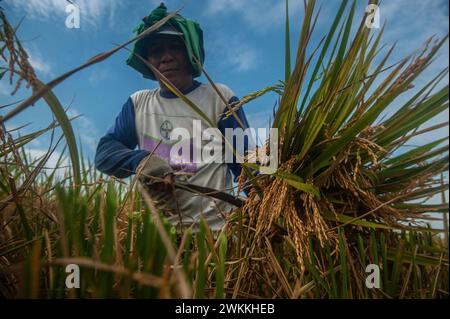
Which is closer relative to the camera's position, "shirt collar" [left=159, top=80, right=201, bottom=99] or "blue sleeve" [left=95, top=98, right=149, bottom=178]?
"blue sleeve" [left=95, top=98, right=149, bottom=178]

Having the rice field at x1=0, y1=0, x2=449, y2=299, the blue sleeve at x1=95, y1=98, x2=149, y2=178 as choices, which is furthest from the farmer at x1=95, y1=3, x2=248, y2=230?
the rice field at x1=0, y1=0, x2=449, y2=299

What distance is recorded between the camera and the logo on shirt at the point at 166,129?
1.79 m

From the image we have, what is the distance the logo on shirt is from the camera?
5.86 ft

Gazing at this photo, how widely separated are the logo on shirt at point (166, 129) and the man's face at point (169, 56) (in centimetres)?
25

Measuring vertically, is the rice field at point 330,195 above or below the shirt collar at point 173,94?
below

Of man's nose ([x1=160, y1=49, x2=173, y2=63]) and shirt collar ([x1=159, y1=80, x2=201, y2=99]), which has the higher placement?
man's nose ([x1=160, y1=49, x2=173, y2=63])

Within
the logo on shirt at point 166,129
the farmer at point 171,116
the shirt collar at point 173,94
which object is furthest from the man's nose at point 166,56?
the logo on shirt at point 166,129

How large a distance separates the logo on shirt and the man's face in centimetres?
25
